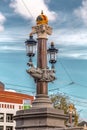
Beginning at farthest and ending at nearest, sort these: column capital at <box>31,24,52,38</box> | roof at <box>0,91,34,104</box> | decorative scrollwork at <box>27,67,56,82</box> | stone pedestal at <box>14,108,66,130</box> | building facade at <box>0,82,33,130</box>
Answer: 1. roof at <box>0,91,34,104</box>
2. building facade at <box>0,82,33,130</box>
3. column capital at <box>31,24,52,38</box>
4. decorative scrollwork at <box>27,67,56,82</box>
5. stone pedestal at <box>14,108,66,130</box>

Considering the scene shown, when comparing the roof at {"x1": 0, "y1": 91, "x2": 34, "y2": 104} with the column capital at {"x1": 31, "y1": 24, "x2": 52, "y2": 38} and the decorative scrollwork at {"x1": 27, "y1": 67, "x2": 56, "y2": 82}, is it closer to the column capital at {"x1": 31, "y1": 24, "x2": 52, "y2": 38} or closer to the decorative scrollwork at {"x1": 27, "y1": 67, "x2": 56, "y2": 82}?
the column capital at {"x1": 31, "y1": 24, "x2": 52, "y2": 38}

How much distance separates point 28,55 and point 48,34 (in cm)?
198

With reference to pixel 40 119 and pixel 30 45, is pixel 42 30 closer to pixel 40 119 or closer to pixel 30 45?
pixel 30 45

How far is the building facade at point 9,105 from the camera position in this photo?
84438 mm

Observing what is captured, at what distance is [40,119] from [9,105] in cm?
6717

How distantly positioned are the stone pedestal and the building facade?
5790cm

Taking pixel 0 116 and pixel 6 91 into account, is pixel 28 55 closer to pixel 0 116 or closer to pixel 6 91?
pixel 0 116

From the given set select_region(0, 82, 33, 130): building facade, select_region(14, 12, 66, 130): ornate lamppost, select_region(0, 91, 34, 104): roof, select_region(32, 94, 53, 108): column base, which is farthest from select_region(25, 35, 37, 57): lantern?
select_region(0, 91, 34, 104): roof

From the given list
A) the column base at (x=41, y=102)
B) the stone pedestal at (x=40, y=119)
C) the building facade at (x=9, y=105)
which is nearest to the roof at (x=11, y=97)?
the building facade at (x=9, y=105)

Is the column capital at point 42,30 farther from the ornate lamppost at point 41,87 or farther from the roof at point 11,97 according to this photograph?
the roof at point 11,97

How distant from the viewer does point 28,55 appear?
77.0 feet

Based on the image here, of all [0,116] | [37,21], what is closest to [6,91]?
[0,116]

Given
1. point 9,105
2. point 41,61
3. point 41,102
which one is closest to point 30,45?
point 41,61

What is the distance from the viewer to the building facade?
84.4 metres
